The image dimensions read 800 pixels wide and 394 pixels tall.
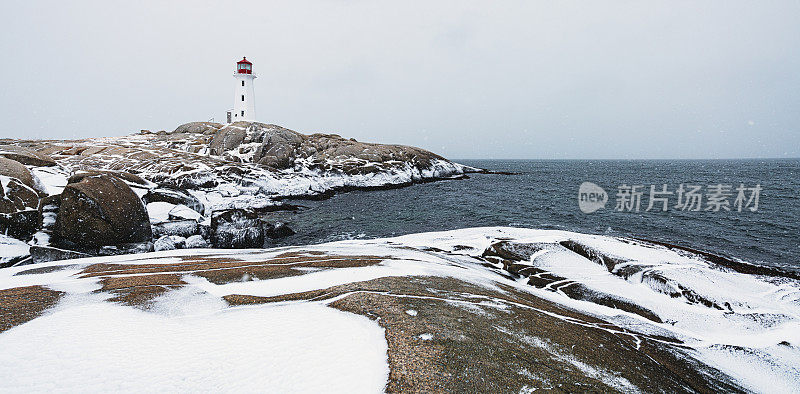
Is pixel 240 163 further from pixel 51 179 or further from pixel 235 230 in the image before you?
pixel 235 230

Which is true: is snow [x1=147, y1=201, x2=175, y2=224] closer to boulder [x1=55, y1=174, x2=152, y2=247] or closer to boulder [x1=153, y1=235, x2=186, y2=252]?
boulder [x1=153, y1=235, x2=186, y2=252]

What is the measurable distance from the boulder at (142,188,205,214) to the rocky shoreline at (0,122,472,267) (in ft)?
0.26

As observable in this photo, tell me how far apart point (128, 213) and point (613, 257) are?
23.1 meters

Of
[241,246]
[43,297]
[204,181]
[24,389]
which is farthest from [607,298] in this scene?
[204,181]

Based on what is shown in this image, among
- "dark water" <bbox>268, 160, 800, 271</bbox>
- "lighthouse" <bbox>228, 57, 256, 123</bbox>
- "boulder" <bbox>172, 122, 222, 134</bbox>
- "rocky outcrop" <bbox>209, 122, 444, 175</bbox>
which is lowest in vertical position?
"dark water" <bbox>268, 160, 800, 271</bbox>

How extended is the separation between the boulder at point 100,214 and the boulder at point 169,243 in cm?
54

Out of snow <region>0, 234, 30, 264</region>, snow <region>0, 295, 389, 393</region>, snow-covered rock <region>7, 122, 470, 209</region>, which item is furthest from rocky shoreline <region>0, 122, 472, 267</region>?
snow <region>0, 295, 389, 393</region>

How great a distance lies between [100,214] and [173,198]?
7.80 m

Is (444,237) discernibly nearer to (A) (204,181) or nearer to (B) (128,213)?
(B) (128,213)

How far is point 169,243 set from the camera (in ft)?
58.6

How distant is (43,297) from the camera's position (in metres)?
6.75

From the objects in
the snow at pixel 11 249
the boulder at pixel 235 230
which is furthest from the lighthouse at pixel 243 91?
the snow at pixel 11 249

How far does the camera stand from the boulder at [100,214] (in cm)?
1479

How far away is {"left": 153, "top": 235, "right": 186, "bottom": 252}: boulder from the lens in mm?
17328
